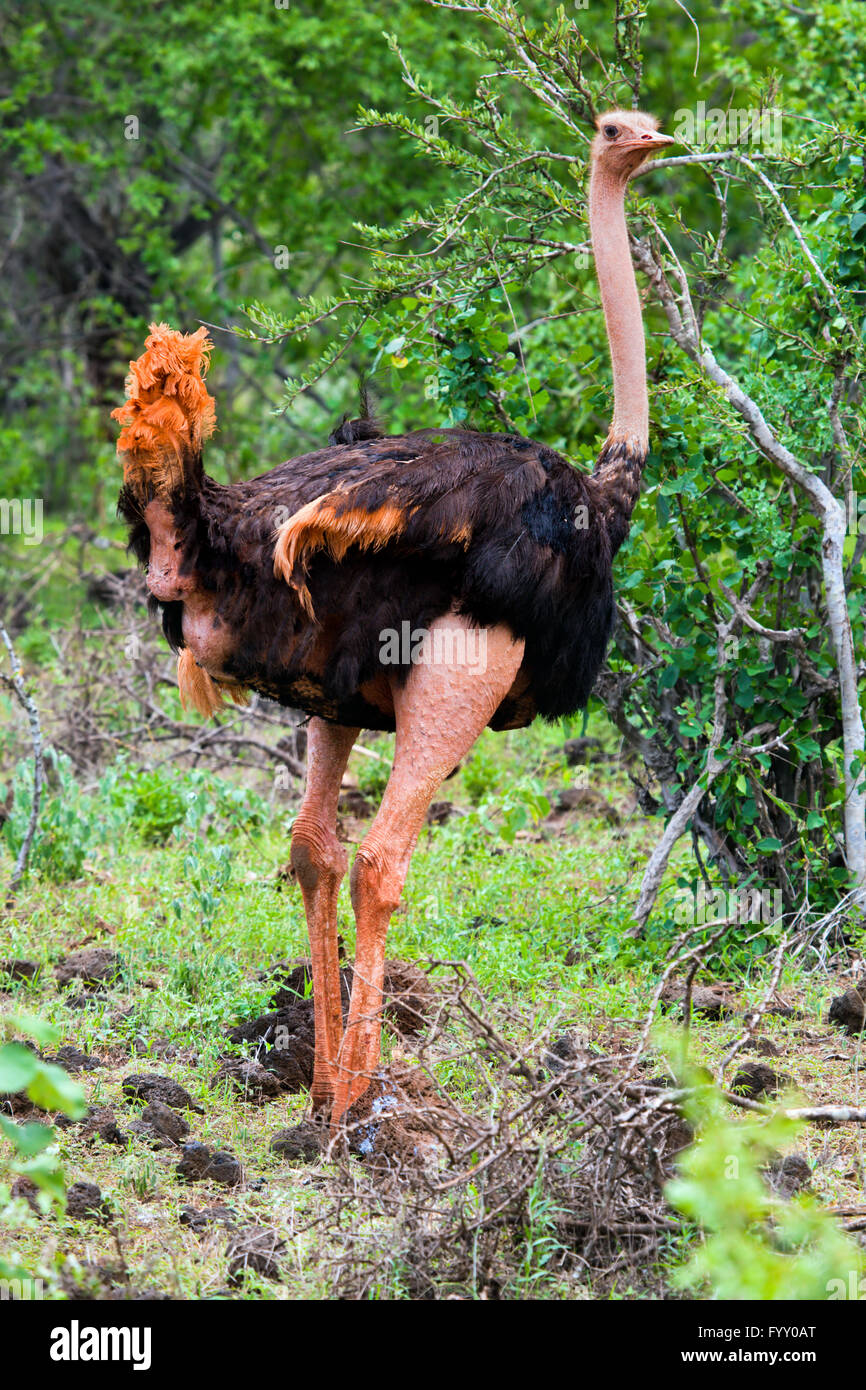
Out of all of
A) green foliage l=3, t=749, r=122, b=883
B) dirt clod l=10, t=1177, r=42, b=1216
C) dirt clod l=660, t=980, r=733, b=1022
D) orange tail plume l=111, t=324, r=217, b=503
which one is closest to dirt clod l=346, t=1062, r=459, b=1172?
dirt clod l=10, t=1177, r=42, b=1216

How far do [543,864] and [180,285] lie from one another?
7.44 metres

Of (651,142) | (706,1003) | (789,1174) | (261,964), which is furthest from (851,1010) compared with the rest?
(651,142)

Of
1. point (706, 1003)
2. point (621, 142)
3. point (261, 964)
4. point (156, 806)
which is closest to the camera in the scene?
point (621, 142)

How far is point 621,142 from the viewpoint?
430 centimetres

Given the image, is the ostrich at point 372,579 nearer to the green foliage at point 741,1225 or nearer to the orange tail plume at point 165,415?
the orange tail plume at point 165,415

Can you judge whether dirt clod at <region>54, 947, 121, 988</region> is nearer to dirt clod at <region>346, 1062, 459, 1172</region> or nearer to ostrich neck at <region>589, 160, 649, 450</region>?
dirt clod at <region>346, 1062, 459, 1172</region>

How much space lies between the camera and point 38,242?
12.6m

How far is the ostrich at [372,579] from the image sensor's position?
144 inches

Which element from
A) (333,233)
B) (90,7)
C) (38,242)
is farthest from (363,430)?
(38,242)

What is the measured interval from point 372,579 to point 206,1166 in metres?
1.47

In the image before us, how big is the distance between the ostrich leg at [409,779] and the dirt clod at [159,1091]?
0.51 m

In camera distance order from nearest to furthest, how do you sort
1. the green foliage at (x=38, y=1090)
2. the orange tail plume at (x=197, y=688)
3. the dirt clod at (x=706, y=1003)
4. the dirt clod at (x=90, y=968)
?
the green foliage at (x=38, y=1090) < the orange tail plume at (x=197, y=688) < the dirt clod at (x=706, y=1003) < the dirt clod at (x=90, y=968)

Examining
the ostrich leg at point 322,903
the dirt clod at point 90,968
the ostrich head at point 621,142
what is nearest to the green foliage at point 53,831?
the dirt clod at point 90,968

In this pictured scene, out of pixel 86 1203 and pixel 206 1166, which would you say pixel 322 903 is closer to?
pixel 206 1166
